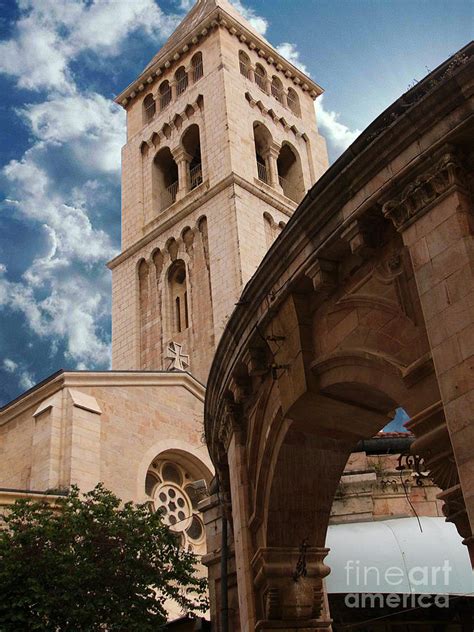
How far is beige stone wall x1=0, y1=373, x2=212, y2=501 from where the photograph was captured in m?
23.6

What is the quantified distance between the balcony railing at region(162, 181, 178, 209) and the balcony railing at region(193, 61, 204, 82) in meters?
6.12

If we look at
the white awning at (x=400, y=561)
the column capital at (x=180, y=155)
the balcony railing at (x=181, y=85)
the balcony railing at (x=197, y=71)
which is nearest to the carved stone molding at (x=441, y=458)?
the white awning at (x=400, y=561)

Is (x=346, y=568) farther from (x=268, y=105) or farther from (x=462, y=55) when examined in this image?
(x=268, y=105)

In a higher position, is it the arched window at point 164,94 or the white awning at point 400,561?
the arched window at point 164,94

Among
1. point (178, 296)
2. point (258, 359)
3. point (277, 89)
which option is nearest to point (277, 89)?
point (277, 89)

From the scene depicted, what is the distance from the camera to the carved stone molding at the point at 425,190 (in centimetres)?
826

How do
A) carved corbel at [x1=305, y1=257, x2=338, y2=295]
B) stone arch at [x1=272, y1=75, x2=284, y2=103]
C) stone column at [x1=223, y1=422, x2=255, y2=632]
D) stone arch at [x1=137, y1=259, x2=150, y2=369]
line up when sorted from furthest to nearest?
1. stone arch at [x1=272, y1=75, x2=284, y2=103]
2. stone arch at [x1=137, y1=259, x2=150, y2=369]
3. stone column at [x1=223, y1=422, x2=255, y2=632]
4. carved corbel at [x1=305, y1=257, x2=338, y2=295]

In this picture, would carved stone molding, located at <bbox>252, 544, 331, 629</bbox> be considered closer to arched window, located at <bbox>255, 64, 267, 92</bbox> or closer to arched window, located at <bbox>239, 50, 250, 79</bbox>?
arched window, located at <bbox>239, 50, 250, 79</bbox>

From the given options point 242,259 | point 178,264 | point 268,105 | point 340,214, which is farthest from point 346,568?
point 268,105

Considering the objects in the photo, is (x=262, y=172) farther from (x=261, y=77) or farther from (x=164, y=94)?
(x=164, y=94)

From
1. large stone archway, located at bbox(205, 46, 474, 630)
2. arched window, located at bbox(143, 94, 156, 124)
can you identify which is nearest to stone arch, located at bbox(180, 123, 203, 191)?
arched window, located at bbox(143, 94, 156, 124)

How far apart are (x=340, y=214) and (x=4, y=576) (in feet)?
32.4

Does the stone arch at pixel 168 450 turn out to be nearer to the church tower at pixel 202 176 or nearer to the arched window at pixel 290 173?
the church tower at pixel 202 176

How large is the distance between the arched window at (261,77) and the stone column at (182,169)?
6212 millimetres
